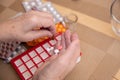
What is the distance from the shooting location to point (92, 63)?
25.7 inches

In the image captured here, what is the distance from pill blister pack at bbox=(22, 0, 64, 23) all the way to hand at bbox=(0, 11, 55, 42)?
6.9 inches

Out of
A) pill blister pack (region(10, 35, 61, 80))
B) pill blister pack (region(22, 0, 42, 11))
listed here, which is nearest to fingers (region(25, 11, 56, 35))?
pill blister pack (region(10, 35, 61, 80))

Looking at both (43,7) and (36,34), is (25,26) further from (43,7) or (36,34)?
(43,7)

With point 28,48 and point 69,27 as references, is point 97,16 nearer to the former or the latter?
point 69,27

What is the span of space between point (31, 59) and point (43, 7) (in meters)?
0.27

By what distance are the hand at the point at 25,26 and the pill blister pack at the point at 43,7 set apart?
18 centimetres

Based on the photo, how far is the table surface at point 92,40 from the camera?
635 mm

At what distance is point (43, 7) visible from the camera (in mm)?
820

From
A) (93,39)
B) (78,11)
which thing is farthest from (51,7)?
(93,39)

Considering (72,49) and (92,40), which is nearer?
(72,49)

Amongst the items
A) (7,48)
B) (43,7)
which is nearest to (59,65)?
(7,48)

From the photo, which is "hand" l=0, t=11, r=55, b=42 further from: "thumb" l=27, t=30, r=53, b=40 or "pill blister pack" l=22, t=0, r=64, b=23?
"pill blister pack" l=22, t=0, r=64, b=23

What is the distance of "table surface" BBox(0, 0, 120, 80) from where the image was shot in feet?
2.08

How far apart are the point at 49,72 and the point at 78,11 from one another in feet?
1.20
